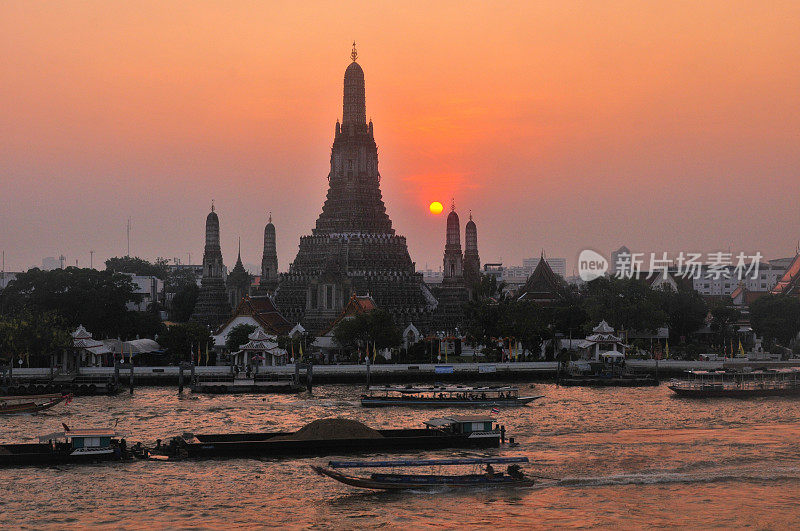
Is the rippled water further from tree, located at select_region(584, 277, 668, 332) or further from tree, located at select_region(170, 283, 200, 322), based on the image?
tree, located at select_region(170, 283, 200, 322)

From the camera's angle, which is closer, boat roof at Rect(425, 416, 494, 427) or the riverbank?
boat roof at Rect(425, 416, 494, 427)

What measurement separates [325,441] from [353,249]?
69.4m

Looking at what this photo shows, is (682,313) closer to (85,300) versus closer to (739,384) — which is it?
(739,384)

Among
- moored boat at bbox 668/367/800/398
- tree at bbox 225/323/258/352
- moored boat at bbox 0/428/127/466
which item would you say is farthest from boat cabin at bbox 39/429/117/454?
tree at bbox 225/323/258/352

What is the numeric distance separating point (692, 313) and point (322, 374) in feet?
163

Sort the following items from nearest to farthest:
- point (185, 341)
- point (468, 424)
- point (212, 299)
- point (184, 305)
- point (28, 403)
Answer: point (468, 424), point (28, 403), point (185, 341), point (212, 299), point (184, 305)

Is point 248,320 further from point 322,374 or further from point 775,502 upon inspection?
point 775,502

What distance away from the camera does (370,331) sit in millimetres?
104125

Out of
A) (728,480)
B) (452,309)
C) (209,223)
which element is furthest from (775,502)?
(209,223)

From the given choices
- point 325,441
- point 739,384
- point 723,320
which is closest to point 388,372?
point 739,384

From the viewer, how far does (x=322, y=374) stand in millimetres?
96188

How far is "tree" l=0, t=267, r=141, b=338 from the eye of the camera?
372 feet

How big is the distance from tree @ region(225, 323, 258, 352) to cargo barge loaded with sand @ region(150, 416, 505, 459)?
153 feet

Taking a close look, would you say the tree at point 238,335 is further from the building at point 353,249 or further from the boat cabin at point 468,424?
the boat cabin at point 468,424
